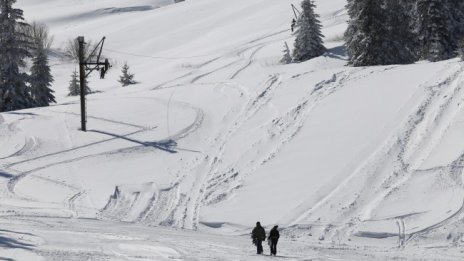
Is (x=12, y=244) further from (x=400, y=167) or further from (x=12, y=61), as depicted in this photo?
(x=12, y=61)

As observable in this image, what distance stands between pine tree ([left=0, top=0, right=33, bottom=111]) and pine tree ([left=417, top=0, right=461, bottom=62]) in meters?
29.8

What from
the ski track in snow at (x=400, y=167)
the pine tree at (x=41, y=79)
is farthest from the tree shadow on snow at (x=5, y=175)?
the pine tree at (x=41, y=79)

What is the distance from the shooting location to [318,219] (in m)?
22.9

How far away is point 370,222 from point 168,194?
9.07m

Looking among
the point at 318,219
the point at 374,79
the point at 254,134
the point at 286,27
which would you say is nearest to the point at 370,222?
the point at 318,219

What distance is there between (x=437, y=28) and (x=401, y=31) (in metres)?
3.18

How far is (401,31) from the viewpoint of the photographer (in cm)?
4759

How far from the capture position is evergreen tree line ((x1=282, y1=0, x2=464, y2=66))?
43.8 meters

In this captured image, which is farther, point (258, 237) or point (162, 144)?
point (162, 144)

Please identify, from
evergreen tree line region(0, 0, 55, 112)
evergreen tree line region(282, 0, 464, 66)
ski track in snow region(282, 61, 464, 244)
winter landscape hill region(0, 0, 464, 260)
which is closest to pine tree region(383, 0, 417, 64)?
evergreen tree line region(282, 0, 464, 66)

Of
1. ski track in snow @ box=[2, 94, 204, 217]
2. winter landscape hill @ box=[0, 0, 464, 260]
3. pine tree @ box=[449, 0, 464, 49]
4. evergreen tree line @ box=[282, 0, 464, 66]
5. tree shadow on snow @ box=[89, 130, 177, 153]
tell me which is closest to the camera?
winter landscape hill @ box=[0, 0, 464, 260]

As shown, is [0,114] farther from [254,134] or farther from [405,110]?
[405,110]

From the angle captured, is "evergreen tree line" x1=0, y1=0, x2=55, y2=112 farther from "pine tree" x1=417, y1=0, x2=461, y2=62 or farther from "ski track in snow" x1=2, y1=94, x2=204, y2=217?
"pine tree" x1=417, y1=0, x2=461, y2=62

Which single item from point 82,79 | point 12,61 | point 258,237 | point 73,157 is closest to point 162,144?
point 73,157
